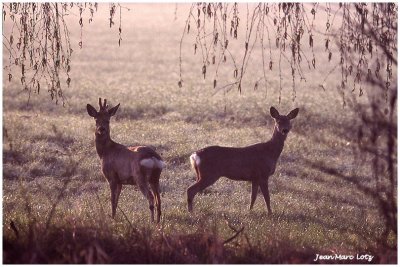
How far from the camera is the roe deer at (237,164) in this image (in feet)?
38.1

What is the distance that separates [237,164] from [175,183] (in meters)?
2.14

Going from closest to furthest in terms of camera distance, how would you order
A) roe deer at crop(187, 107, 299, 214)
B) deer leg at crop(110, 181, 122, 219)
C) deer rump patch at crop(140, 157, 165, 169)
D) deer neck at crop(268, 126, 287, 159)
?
deer rump patch at crop(140, 157, 165, 169) < deer leg at crop(110, 181, 122, 219) < roe deer at crop(187, 107, 299, 214) < deer neck at crop(268, 126, 287, 159)

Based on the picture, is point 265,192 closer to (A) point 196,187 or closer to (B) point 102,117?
(A) point 196,187

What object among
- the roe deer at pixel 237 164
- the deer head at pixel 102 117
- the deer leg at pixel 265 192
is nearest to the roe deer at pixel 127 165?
the deer head at pixel 102 117

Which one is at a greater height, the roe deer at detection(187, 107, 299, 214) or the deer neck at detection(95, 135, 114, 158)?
the deer neck at detection(95, 135, 114, 158)

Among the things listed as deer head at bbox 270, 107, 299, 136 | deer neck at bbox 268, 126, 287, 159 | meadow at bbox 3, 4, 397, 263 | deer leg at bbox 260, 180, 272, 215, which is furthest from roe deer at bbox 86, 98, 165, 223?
deer head at bbox 270, 107, 299, 136

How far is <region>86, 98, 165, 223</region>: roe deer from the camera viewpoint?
34.5ft

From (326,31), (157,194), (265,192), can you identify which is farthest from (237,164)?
(326,31)

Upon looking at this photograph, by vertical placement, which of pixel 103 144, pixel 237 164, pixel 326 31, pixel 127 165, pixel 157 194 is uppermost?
pixel 326 31

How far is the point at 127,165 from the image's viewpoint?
10781mm

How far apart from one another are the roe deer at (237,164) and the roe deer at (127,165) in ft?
2.90

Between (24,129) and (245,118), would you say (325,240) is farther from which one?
(245,118)

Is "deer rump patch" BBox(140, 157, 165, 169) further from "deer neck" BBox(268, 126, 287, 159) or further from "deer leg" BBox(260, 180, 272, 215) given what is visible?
"deer neck" BBox(268, 126, 287, 159)

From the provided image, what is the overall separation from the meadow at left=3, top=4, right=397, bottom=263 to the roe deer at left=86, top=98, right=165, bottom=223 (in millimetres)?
334
